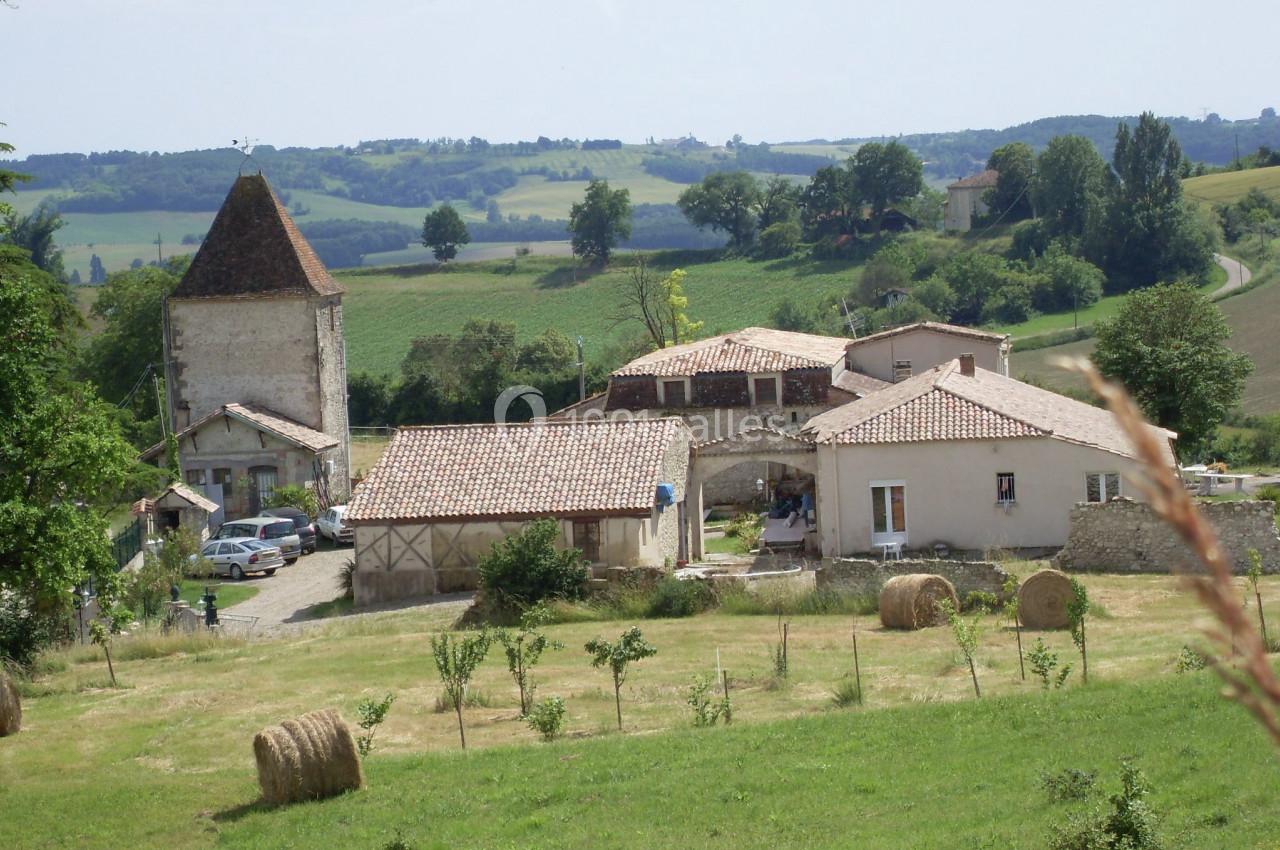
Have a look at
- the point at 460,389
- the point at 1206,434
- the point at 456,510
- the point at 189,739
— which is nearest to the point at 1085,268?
the point at 460,389

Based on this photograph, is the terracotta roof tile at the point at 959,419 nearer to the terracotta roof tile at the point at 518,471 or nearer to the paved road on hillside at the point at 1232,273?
the terracotta roof tile at the point at 518,471

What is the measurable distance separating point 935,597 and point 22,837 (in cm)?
1562

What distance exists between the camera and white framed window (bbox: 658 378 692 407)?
2004 inches

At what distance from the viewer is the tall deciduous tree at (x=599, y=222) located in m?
132

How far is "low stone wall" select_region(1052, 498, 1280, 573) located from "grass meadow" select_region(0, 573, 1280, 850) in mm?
5347

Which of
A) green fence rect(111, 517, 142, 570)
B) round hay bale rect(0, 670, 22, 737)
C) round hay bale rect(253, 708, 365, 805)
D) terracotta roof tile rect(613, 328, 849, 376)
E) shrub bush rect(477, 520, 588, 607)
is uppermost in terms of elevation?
terracotta roof tile rect(613, 328, 849, 376)

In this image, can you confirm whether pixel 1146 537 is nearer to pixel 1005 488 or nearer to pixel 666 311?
pixel 1005 488

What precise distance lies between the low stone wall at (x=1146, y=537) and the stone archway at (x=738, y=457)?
6744mm

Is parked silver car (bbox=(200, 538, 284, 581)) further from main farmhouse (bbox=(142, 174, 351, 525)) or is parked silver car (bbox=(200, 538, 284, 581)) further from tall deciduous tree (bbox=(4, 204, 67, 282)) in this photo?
tall deciduous tree (bbox=(4, 204, 67, 282))

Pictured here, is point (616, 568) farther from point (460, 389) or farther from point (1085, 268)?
point (1085, 268)

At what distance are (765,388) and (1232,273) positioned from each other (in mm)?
Result: 66816

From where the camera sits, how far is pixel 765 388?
1996 inches

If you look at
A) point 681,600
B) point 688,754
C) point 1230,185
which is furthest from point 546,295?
point 688,754

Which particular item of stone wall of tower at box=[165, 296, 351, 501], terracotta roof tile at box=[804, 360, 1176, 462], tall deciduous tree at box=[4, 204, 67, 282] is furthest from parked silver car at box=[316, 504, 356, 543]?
tall deciduous tree at box=[4, 204, 67, 282]
